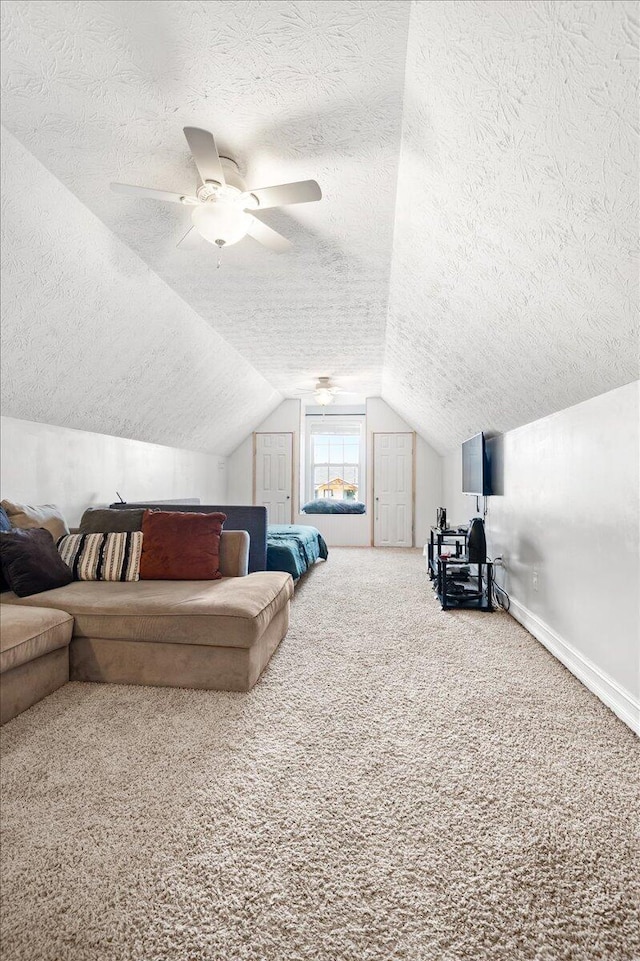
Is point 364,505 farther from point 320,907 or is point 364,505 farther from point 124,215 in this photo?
point 320,907

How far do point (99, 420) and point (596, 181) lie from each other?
13.4ft

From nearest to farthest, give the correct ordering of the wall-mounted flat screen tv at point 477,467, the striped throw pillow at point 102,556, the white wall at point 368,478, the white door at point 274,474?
the striped throw pillow at point 102,556 < the wall-mounted flat screen tv at point 477,467 < the white wall at point 368,478 < the white door at point 274,474

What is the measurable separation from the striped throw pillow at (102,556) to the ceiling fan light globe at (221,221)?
1991 mm

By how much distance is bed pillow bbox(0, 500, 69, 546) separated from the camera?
10.1 feet

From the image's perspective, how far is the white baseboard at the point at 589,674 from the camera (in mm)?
2094

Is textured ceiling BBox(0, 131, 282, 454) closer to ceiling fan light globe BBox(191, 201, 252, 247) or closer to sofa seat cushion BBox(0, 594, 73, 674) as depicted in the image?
ceiling fan light globe BBox(191, 201, 252, 247)

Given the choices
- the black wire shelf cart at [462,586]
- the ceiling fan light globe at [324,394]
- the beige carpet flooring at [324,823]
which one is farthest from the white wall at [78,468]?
the black wire shelf cart at [462,586]

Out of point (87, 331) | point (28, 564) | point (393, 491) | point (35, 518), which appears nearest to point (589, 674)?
point (28, 564)

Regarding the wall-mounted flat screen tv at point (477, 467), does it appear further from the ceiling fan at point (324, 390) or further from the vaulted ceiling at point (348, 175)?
the ceiling fan at point (324, 390)

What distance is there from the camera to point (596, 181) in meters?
1.45

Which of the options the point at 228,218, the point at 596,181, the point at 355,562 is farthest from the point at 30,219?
the point at 355,562

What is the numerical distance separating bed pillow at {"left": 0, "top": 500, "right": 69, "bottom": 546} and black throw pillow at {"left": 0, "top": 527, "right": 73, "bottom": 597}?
256mm

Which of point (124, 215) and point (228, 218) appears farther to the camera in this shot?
point (124, 215)

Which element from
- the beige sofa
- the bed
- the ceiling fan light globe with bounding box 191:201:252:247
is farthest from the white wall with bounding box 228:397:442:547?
the ceiling fan light globe with bounding box 191:201:252:247
